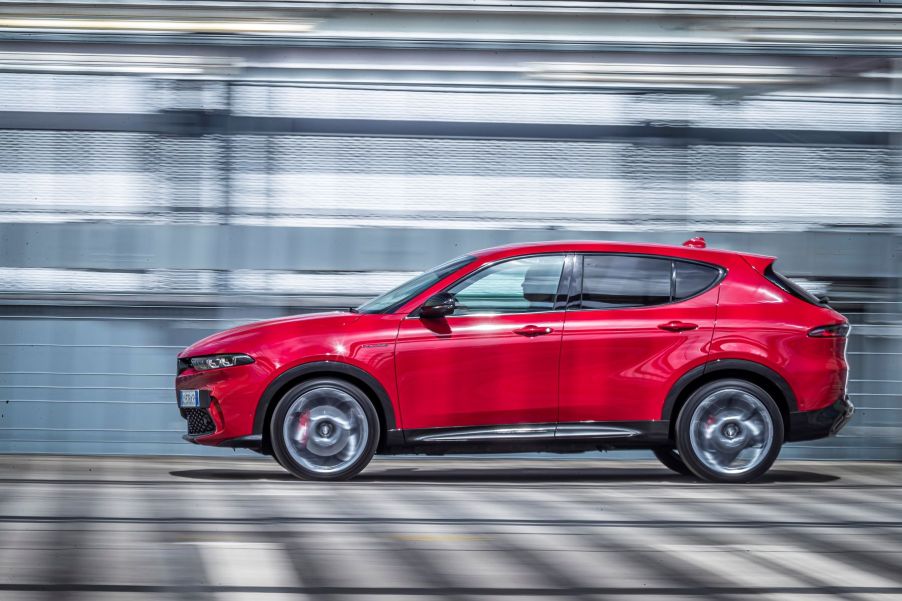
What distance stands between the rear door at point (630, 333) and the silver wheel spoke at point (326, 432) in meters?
1.30

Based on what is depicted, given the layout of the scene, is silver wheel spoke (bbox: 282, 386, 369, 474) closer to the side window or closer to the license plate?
the license plate

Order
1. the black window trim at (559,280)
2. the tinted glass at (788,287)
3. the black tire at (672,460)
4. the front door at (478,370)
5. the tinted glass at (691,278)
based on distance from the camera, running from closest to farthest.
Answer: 1. the front door at (478,370)
2. the black window trim at (559,280)
3. the tinted glass at (691,278)
4. the tinted glass at (788,287)
5. the black tire at (672,460)

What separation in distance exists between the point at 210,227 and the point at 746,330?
4.33 metres

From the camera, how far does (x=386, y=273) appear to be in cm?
1121

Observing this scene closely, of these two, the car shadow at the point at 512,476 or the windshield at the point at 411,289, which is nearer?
Answer: the windshield at the point at 411,289

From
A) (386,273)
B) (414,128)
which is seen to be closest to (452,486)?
(386,273)

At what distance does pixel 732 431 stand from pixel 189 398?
3.49 metres

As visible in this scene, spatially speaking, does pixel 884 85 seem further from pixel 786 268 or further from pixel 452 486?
pixel 452 486

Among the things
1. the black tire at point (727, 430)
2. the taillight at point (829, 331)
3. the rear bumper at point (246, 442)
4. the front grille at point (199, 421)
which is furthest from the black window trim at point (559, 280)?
the taillight at point (829, 331)

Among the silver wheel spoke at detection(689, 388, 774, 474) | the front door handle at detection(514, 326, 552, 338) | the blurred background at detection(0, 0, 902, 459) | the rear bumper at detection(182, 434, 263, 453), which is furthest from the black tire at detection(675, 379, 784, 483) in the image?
the rear bumper at detection(182, 434, 263, 453)

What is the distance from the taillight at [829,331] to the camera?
9156mm

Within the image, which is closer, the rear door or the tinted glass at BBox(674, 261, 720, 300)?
the rear door

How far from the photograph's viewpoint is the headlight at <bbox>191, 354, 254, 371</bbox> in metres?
8.97

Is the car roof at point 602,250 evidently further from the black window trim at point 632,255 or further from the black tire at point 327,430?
the black tire at point 327,430
